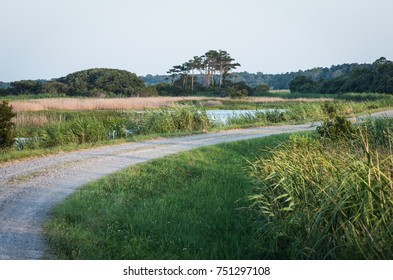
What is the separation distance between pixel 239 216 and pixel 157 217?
49.7 inches

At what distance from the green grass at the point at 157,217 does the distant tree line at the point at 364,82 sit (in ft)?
152

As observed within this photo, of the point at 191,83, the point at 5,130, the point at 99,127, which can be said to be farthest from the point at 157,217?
the point at 191,83

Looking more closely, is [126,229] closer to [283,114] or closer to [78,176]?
[78,176]

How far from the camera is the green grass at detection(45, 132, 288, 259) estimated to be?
241 inches

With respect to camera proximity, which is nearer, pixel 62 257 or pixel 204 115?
pixel 62 257

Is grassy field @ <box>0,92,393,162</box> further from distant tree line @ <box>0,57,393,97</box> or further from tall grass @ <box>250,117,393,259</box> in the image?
distant tree line @ <box>0,57,393,97</box>

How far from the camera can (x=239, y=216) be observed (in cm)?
767

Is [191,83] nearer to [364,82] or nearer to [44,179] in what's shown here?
[364,82]

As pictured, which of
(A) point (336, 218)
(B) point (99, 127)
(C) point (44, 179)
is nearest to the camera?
(A) point (336, 218)

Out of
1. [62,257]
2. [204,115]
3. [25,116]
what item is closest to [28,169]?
[62,257]

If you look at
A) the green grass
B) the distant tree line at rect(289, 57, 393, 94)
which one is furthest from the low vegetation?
the distant tree line at rect(289, 57, 393, 94)

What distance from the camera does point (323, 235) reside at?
550cm

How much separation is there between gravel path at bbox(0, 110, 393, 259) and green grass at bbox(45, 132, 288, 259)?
0.87 feet

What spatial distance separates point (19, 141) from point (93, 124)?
2.48 metres
